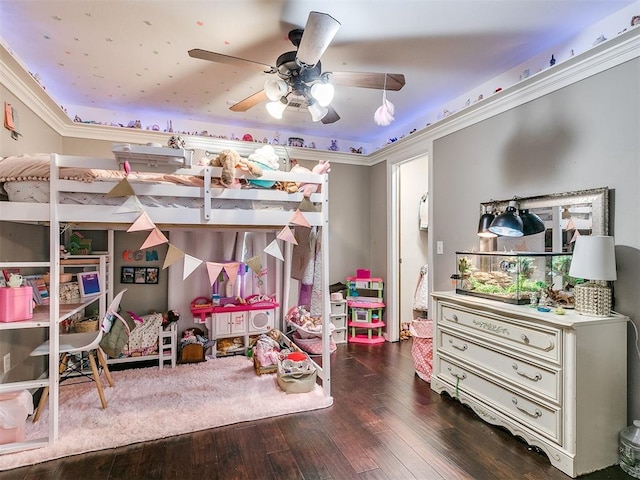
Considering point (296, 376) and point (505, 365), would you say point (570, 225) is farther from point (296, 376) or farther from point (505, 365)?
point (296, 376)

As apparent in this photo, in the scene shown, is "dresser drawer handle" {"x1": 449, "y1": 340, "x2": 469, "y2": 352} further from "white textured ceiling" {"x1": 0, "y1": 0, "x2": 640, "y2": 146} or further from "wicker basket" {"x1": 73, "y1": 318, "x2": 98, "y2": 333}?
"wicker basket" {"x1": 73, "y1": 318, "x2": 98, "y2": 333}

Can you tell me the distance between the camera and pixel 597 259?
5.97 ft

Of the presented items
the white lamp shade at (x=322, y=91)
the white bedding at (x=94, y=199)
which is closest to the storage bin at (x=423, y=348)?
the white bedding at (x=94, y=199)

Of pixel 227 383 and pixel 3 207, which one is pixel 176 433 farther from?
pixel 3 207

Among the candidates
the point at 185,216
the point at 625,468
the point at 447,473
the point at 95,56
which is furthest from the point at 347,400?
the point at 95,56

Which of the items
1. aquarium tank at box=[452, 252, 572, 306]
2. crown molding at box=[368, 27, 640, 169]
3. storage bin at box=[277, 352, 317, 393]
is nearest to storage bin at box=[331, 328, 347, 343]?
storage bin at box=[277, 352, 317, 393]

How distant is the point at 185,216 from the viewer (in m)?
2.15

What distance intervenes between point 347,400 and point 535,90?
106 inches

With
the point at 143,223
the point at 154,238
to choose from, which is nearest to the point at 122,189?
the point at 143,223

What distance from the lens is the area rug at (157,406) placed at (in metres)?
2.01

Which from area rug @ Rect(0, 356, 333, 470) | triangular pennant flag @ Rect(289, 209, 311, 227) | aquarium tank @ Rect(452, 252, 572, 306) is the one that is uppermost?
triangular pennant flag @ Rect(289, 209, 311, 227)

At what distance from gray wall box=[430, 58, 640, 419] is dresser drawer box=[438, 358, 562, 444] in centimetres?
50

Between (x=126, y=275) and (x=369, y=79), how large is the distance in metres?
3.08

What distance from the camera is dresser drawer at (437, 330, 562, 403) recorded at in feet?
6.03
